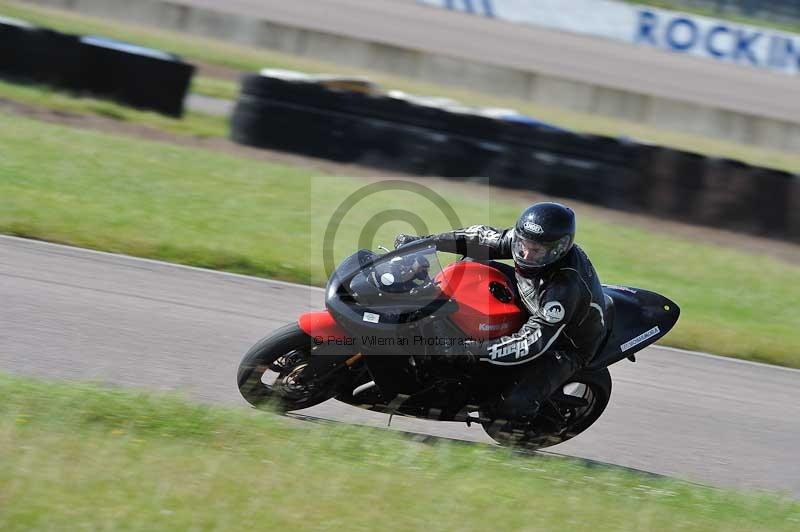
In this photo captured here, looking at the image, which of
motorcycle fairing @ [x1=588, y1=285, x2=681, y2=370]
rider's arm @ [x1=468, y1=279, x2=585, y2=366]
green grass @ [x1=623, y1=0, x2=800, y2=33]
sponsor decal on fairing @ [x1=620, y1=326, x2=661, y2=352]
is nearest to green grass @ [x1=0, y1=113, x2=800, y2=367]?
motorcycle fairing @ [x1=588, y1=285, x2=681, y2=370]

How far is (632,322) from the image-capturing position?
20.3ft

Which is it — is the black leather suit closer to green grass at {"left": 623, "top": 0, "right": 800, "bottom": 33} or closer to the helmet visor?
the helmet visor

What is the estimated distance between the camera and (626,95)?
21.0m

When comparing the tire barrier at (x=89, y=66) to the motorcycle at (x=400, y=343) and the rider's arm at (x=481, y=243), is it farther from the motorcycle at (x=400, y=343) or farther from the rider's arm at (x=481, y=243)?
the motorcycle at (x=400, y=343)

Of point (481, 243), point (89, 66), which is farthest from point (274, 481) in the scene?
point (89, 66)

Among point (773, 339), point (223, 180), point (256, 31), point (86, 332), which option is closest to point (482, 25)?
point (256, 31)

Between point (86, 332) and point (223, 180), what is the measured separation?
5.26 metres

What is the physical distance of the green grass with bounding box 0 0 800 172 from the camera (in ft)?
63.9

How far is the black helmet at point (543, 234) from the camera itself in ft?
17.3

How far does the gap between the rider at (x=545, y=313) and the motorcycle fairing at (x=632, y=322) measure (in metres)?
0.14

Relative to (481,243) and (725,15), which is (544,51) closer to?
(725,15)

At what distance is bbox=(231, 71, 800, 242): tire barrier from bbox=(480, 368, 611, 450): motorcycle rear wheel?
7574 mm

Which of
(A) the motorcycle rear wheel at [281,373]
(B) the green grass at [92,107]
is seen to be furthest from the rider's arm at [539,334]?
(B) the green grass at [92,107]

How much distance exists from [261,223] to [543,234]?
5.79 metres
